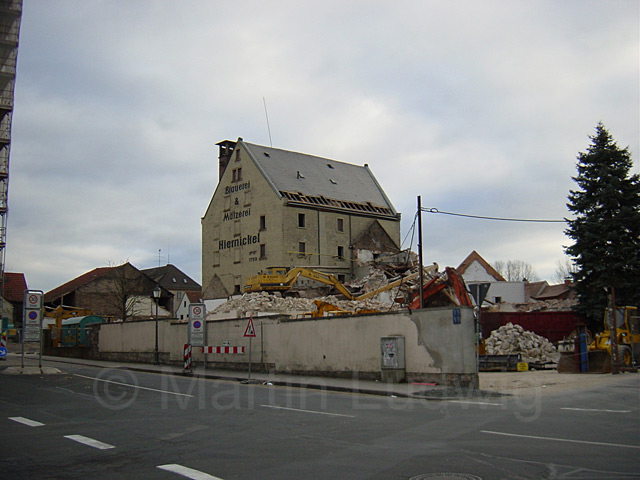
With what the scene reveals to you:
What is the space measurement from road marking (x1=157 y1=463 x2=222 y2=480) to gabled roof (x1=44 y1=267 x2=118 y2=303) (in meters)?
71.4

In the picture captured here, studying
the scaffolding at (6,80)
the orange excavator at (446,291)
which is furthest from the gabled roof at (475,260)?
the scaffolding at (6,80)

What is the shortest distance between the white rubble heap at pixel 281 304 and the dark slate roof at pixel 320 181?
1507cm

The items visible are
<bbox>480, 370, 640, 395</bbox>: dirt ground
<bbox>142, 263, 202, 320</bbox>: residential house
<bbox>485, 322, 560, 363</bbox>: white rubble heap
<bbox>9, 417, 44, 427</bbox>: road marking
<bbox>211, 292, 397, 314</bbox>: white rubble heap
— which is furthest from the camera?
<bbox>142, 263, 202, 320</bbox>: residential house

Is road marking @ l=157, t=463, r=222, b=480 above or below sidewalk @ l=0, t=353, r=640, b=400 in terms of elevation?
above

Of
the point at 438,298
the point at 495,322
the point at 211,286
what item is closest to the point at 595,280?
the point at 495,322

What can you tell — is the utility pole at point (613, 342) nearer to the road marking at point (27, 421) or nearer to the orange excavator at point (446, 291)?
the orange excavator at point (446, 291)

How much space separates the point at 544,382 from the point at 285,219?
1459 inches

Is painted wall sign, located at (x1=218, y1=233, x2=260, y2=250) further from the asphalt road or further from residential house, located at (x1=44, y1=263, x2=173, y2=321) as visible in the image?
the asphalt road

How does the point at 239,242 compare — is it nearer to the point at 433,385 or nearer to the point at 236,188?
the point at 236,188

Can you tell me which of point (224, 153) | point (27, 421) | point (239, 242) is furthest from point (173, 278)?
point (27, 421)

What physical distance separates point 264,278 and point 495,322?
17046mm

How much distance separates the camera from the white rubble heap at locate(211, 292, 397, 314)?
133 ft

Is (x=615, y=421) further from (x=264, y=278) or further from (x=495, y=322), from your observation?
(x=264, y=278)

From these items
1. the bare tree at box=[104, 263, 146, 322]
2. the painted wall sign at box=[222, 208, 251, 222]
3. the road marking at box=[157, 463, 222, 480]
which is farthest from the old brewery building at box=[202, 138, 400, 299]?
the road marking at box=[157, 463, 222, 480]
